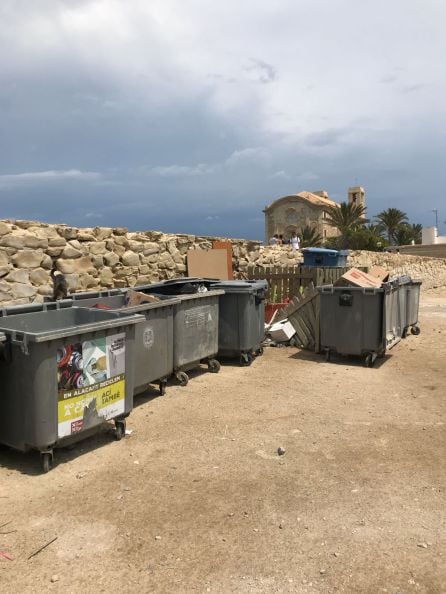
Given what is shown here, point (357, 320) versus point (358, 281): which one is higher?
point (358, 281)

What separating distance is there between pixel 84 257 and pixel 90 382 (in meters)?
4.44

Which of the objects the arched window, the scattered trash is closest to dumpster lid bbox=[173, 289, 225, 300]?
the scattered trash

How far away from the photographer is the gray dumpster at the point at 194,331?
21.5 feet

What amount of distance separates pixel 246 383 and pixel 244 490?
312 centimetres

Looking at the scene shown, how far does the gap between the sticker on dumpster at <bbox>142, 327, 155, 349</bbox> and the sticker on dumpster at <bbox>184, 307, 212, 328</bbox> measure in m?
0.88

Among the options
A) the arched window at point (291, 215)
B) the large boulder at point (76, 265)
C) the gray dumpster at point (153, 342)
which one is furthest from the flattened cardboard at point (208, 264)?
the arched window at point (291, 215)

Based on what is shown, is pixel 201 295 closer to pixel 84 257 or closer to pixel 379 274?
pixel 84 257

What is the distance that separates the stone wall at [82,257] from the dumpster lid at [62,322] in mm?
2198

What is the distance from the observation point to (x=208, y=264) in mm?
10977

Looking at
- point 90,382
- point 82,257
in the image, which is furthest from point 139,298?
point 82,257

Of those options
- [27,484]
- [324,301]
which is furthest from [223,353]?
[27,484]

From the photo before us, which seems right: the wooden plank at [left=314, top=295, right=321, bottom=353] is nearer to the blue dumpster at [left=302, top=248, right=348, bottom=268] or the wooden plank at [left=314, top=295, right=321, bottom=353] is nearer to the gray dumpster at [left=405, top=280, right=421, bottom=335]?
the gray dumpster at [left=405, top=280, right=421, bottom=335]

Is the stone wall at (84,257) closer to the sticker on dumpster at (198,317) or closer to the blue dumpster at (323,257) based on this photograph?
the blue dumpster at (323,257)

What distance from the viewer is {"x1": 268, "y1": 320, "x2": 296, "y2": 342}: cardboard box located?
9320mm
